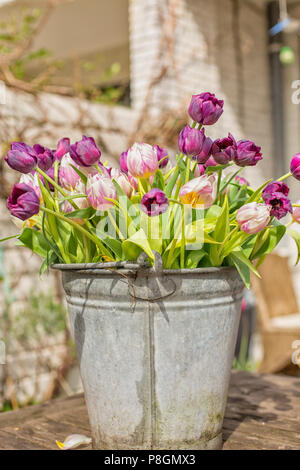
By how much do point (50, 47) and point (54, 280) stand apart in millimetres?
4090

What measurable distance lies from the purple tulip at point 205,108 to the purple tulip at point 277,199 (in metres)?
0.11

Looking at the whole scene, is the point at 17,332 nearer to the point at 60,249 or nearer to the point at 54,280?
the point at 54,280

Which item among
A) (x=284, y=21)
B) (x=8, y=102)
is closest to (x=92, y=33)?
(x=284, y=21)

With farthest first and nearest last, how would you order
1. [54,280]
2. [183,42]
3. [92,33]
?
1. [92,33]
2. [183,42]
3. [54,280]

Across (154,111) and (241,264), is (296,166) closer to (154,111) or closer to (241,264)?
(241,264)

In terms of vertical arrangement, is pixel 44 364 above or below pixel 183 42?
below

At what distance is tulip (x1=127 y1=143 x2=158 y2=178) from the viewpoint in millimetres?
645

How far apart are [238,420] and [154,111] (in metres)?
2.58

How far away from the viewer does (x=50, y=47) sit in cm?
604

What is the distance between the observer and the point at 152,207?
23.4 inches

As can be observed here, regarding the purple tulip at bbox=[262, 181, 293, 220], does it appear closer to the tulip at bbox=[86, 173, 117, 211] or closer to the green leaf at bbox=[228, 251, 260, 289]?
the green leaf at bbox=[228, 251, 260, 289]
